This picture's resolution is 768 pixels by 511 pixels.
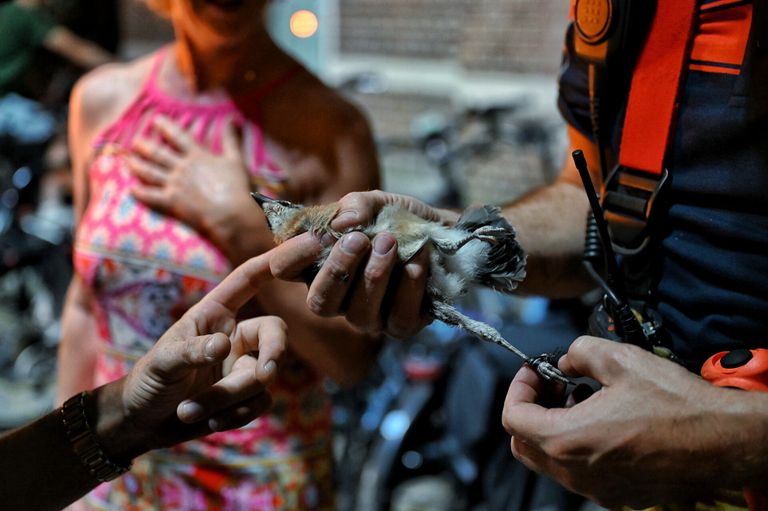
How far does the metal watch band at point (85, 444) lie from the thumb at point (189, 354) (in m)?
0.15

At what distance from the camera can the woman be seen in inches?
57.3

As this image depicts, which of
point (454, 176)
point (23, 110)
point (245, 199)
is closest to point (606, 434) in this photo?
point (245, 199)

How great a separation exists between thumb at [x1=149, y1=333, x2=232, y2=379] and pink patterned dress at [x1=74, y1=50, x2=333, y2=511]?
479 mm

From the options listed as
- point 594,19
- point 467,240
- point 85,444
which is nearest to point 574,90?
point 594,19

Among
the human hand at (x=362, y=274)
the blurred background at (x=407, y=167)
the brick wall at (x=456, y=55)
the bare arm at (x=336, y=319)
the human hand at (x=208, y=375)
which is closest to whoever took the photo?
the human hand at (x=362, y=274)

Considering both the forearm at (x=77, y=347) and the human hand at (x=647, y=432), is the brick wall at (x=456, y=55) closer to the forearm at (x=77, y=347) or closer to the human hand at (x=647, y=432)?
the forearm at (x=77, y=347)

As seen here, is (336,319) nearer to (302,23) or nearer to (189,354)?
(189,354)

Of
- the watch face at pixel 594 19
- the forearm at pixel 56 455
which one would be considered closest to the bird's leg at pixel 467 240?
the watch face at pixel 594 19

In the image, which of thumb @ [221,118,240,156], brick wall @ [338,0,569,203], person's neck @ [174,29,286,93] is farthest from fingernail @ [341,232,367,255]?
brick wall @ [338,0,569,203]

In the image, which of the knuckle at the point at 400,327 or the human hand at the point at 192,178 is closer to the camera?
the knuckle at the point at 400,327

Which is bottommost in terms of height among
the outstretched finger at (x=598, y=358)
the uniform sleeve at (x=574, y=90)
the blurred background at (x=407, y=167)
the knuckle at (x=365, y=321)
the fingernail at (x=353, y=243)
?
the blurred background at (x=407, y=167)

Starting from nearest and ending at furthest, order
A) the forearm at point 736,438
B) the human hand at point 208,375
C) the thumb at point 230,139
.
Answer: the forearm at point 736,438 → the human hand at point 208,375 → the thumb at point 230,139

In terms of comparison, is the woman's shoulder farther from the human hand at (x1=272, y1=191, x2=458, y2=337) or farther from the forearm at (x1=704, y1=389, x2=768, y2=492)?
the forearm at (x1=704, y1=389, x2=768, y2=492)

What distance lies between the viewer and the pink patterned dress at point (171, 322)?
4.83ft
